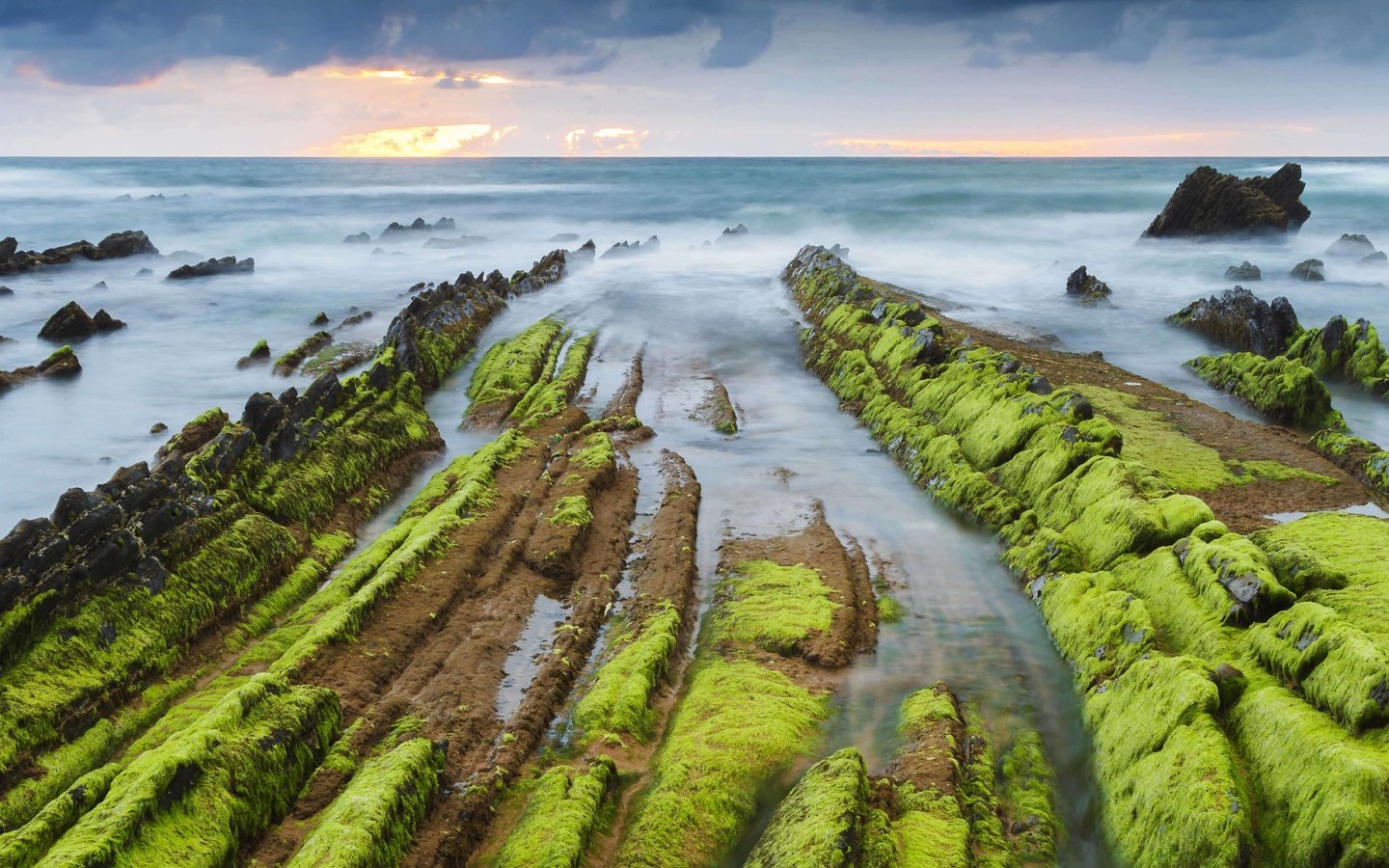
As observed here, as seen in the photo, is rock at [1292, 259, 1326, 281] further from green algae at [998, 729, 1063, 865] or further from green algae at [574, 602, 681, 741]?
green algae at [574, 602, 681, 741]

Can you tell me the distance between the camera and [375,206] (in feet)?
352

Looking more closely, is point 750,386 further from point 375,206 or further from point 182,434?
point 375,206

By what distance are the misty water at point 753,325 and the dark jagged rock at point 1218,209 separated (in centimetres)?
187

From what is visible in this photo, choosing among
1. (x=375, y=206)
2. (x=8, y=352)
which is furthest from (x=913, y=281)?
(x=375, y=206)

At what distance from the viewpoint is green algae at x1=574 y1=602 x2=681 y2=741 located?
10.7 metres

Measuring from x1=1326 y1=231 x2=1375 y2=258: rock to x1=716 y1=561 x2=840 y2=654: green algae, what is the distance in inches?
2084

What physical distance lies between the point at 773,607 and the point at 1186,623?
538 centimetres

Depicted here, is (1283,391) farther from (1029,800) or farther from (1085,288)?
(1085,288)

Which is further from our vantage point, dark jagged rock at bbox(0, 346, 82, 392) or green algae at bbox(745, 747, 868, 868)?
dark jagged rock at bbox(0, 346, 82, 392)

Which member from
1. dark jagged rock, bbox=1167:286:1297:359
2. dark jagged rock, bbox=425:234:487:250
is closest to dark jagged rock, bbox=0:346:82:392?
dark jagged rock, bbox=1167:286:1297:359

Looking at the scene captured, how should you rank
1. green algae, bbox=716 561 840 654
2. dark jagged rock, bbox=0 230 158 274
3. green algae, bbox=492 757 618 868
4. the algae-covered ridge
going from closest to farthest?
the algae-covered ridge → green algae, bbox=492 757 618 868 → green algae, bbox=716 561 840 654 → dark jagged rock, bbox=0 230 158 274

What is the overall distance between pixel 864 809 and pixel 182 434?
52.3 feet

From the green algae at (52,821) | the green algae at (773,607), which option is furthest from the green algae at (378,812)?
the green algae at (773,607)

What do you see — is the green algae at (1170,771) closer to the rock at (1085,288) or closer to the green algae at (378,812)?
the green algae at (378,812)
